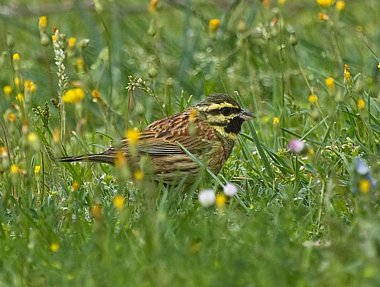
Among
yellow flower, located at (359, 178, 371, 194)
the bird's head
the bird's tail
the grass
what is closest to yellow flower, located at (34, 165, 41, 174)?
the grass

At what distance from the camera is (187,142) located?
722 centimetres

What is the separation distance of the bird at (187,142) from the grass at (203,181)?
0.38ft

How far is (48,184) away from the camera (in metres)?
7.04

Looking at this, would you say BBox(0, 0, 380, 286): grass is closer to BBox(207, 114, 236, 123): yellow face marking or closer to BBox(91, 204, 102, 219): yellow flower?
BBox(91, 204, 102, 219): yellow flower

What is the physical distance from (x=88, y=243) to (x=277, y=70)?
4.03 meters

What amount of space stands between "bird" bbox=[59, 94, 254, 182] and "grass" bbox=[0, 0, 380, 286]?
0.12 metres

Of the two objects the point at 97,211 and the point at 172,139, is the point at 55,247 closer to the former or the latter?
the point at 97,211

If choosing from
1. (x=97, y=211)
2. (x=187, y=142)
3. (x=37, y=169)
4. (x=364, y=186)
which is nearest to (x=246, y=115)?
(x=187, y=142)

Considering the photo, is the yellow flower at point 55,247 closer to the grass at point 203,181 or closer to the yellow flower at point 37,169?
the grass at point 203,181

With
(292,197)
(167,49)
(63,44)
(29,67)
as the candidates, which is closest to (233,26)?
(167,49)

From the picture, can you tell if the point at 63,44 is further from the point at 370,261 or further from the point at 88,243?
the point at 370,261

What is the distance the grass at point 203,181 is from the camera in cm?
489

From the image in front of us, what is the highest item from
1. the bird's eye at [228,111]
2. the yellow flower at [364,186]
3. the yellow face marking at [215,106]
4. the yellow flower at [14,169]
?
the yellow flower at [364,186]

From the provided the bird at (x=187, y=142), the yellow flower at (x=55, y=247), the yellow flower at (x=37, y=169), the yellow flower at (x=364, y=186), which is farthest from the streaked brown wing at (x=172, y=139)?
the yellow flower at (x=364, y=186)
